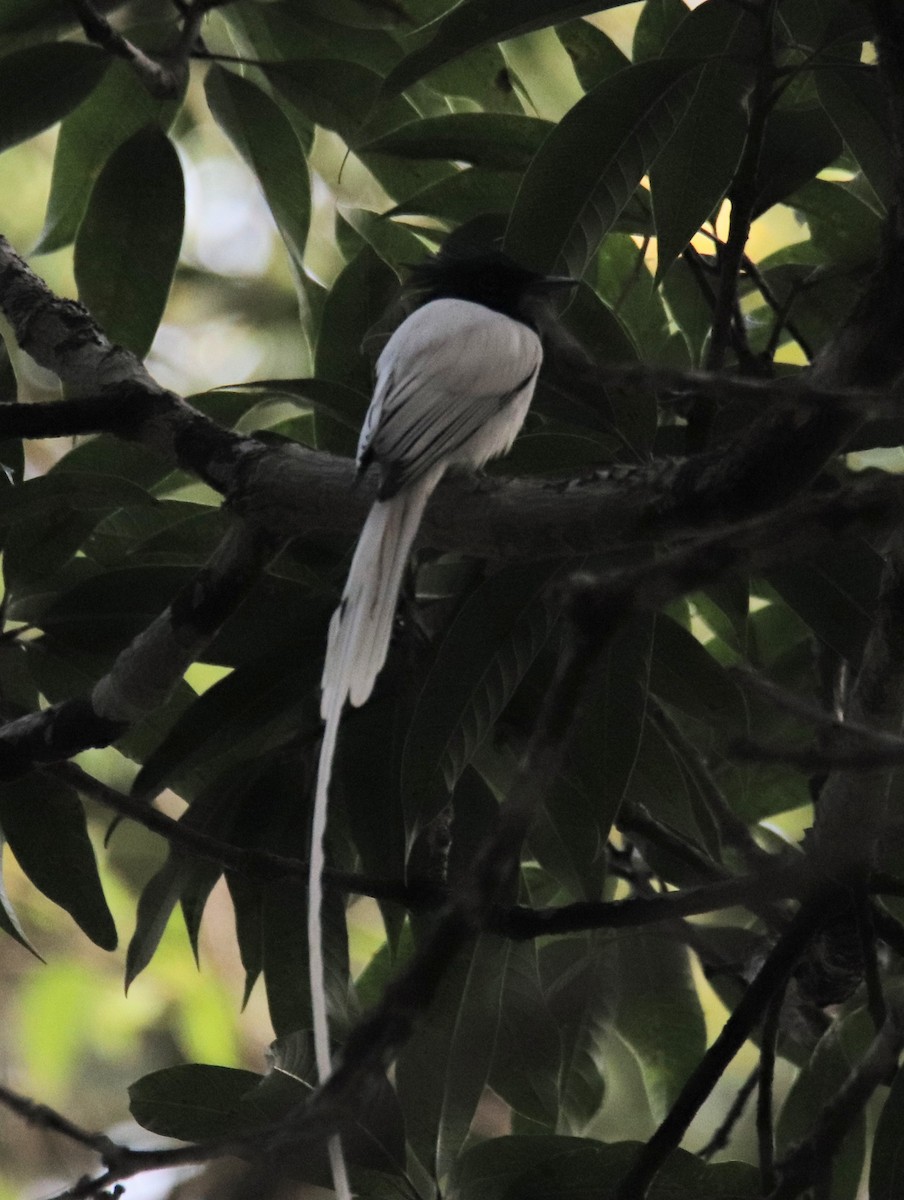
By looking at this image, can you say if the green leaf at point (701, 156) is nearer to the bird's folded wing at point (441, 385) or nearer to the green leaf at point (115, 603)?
the bird's folded wing at point (441, 385)

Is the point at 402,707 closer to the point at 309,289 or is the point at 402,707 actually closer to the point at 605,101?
the point at 309,289

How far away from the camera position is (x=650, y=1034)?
2.34 meters

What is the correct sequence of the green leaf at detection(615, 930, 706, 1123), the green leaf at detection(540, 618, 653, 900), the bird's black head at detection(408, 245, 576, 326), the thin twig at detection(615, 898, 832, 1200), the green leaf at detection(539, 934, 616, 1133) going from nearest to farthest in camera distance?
1. the thin twig at detection(615, 898, 832, 1200)
2. the green leaf at detection(540, 618, 653, 900)
3. the green leaf at detection(539, 934, 616, 1133)
4. the green leaf at detection(615, 930, 706, 1123)
5. the bird's black head at detection(408, 245, 576, 326)

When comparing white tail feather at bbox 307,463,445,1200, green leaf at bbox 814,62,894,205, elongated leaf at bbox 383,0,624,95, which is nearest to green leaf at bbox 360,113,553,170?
elongated leaf at bbox 383,0,624,95

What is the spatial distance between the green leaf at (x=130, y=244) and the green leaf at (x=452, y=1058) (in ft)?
3.84

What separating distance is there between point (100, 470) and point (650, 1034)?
1.29m

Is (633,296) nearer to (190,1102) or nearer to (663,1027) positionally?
(663,1027)

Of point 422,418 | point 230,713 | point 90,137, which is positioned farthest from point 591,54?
point 230,713

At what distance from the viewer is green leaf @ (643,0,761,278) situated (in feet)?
6.46

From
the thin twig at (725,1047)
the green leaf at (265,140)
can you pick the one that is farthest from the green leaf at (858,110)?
the thin twig at (725,1047)

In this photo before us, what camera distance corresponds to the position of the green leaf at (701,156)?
77.5 inches

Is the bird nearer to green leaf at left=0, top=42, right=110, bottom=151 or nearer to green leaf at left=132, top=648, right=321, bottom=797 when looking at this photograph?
green leaf at left=132, top=648, right=321, bottom=797

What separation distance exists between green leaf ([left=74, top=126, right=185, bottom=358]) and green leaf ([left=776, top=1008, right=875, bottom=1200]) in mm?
1565

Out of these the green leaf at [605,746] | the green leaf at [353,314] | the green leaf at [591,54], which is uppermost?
the green leaf at [591,54]
